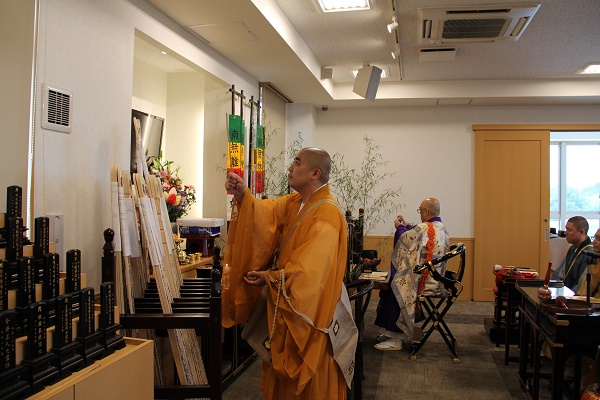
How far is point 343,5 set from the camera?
3.91 meters

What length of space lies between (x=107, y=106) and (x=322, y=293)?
5.25 feet

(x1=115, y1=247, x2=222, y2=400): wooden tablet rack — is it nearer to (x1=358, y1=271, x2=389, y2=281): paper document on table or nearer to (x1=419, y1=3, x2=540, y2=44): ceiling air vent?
(x1=358, y1=271, x2=389, y2=281): paper document on table

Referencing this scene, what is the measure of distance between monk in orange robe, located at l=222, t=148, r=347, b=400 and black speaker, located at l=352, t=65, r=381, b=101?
315 cm

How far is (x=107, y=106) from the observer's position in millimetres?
2797

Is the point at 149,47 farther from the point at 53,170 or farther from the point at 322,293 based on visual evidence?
the point at 322,293

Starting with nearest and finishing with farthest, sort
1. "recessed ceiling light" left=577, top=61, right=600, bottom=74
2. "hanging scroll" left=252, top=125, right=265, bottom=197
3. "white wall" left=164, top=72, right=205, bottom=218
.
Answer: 1. "hanging scroll" left=252, top=125, right=265, bottom=197
2. "white wall" left=164, top=72, right=205, bottom=218
3. "recessed ceiling light" left=577, top=61, right=600, bottom=74

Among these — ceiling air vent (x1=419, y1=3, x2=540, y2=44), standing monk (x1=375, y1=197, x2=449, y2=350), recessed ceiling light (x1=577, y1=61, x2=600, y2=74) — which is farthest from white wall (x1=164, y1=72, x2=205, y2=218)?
recessed ceiling light (x1=577, y1=61, x2=600, y2=74)

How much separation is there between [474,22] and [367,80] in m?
1.59

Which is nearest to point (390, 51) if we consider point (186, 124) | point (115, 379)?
point (186, 124)

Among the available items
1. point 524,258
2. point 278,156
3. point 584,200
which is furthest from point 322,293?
point 584,200

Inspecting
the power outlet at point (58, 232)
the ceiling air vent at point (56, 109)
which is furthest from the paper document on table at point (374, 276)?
the ceiling air vent at point (56, 109)

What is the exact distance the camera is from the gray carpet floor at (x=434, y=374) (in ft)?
11.7

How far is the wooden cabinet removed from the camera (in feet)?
5.23

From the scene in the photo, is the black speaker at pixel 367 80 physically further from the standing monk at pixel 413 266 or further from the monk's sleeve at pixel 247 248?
the monk's sleeve at pixel 247 248
